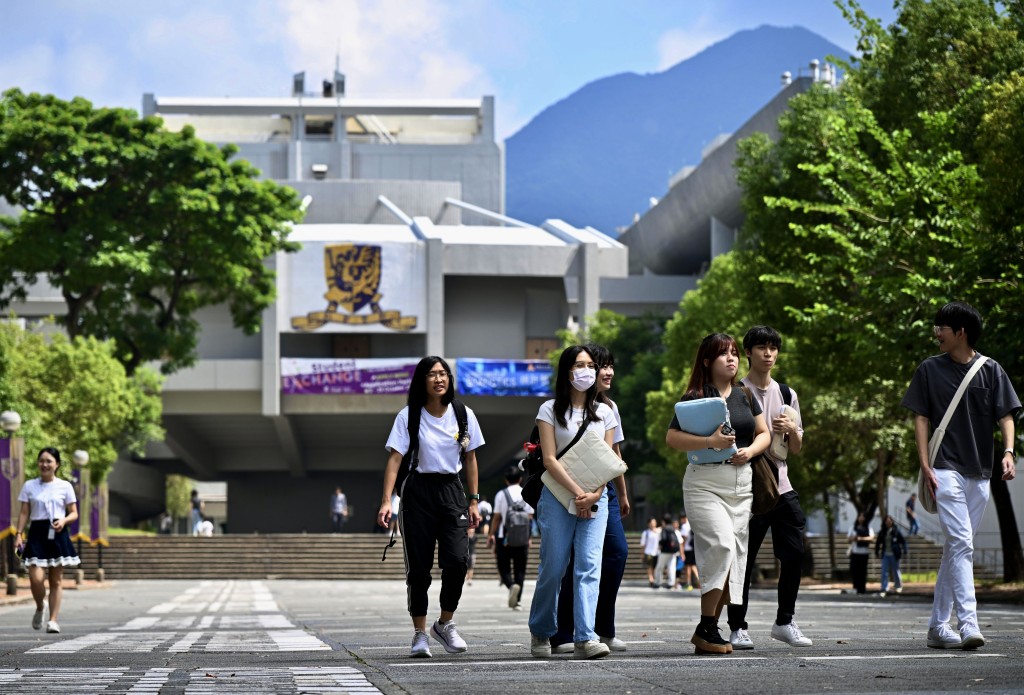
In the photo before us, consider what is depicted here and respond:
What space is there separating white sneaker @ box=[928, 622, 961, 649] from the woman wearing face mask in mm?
1796

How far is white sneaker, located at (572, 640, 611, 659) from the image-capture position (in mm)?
8352

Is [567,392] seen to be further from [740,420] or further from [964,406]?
[964,406]

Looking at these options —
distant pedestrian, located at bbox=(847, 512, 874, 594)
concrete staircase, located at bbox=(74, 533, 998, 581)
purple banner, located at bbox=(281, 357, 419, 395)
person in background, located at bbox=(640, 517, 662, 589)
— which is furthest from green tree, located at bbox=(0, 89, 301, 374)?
purple banner, located at bbox=(281, 357, 419, 395)

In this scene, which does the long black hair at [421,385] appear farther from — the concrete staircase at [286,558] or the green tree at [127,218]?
the green tree at [127,218]

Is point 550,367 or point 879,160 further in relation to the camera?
point 550,367

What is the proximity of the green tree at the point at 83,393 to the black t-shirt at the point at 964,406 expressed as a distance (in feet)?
107

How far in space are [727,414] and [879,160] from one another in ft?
60.6

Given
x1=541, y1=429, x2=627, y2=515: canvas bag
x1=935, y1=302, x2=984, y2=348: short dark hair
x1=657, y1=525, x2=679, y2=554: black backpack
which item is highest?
x1=935, y1=302, x2=984, y2=348: short dark hair

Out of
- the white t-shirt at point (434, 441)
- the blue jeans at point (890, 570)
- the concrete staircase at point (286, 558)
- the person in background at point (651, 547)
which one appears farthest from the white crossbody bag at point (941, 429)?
the concrete staircase at point (286, 558)

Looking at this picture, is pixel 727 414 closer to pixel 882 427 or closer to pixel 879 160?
pixel 879 160

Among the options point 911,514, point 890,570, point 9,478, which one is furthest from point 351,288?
point 9,478

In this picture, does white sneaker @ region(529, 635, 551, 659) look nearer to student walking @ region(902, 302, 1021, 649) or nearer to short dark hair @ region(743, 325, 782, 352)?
short dark hair @ region(743, 325, 782, 352)

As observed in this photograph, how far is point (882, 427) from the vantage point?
32625 millimetres

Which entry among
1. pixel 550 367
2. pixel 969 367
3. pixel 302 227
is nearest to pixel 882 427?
pixel 969 367
